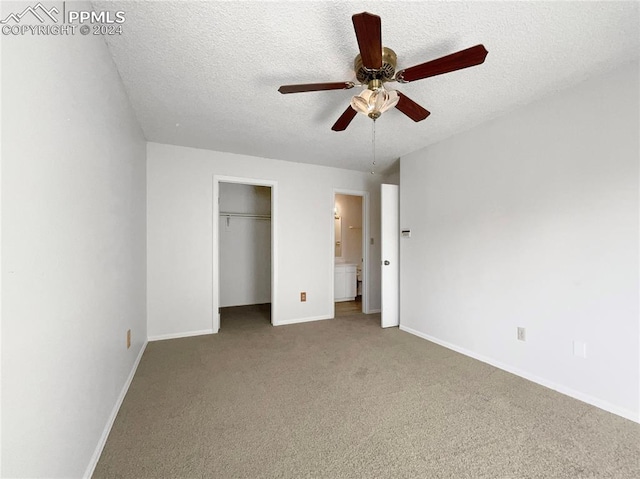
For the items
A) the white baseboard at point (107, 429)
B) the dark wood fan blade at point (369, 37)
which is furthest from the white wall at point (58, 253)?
the dark wood fan blade at point (369, 37)

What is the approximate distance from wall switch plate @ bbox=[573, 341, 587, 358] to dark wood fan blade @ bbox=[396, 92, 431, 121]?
6.69 ft

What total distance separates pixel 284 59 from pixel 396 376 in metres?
2.57

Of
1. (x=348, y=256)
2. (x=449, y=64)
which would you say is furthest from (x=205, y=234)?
(x=348, y=256)

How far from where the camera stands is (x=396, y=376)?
2.38 meters

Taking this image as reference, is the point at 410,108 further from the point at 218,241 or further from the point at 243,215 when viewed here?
the point at 243,215

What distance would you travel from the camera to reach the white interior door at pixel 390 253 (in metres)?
3.78

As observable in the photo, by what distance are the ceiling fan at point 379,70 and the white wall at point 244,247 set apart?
3533mm

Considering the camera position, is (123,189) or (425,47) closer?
(425,47)

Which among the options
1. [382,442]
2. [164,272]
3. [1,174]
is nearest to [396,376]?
[382,442]

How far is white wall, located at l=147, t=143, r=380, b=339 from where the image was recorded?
330 cm

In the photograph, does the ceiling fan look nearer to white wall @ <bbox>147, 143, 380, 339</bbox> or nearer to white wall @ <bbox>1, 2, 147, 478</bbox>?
white wall @ <bbox>1, 2, 147, 478</bbox>

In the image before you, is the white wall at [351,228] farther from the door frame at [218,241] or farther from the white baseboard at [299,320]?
the door frame at [218,241]

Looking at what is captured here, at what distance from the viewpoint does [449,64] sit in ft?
4.65

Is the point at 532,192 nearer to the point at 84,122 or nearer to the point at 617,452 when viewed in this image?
the point at 617,452
